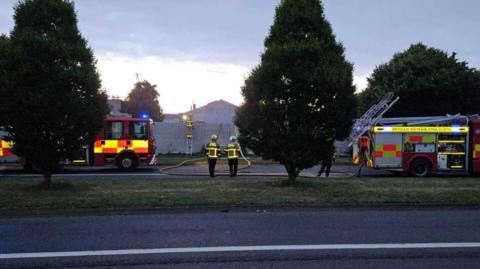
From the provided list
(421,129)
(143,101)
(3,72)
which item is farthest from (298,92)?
(143,101)

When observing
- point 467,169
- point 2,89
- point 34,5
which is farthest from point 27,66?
point 467,169

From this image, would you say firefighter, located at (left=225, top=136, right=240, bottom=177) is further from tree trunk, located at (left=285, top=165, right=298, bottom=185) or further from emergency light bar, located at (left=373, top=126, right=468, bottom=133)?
emergency light bar, located at (left=373, top=126, right=468, bottom=133)

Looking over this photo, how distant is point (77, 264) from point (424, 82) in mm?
28580

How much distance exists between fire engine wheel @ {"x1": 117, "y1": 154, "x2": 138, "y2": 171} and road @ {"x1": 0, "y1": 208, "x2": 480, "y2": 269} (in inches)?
415

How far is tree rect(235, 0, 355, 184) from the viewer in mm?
10625

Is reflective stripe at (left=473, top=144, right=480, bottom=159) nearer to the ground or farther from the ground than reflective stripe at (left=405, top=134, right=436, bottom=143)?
nearer to the ground

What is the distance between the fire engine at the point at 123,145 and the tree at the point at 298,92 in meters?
8.47

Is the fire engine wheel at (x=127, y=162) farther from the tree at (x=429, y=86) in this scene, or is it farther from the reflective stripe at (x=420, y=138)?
the tree at (x=429, y=86)

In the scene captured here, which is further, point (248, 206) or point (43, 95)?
point (43, 95)

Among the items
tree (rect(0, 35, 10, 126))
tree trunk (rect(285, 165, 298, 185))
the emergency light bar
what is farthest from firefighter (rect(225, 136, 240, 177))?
tree (rect(0, 35, 10, 126))

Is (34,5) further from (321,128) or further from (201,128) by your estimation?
(201,128)

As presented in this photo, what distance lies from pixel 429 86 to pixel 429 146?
45.9 ft

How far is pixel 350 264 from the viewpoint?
5039 millimetres

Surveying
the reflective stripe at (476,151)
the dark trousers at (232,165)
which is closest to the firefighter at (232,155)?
the dark trousers at (232,165)
